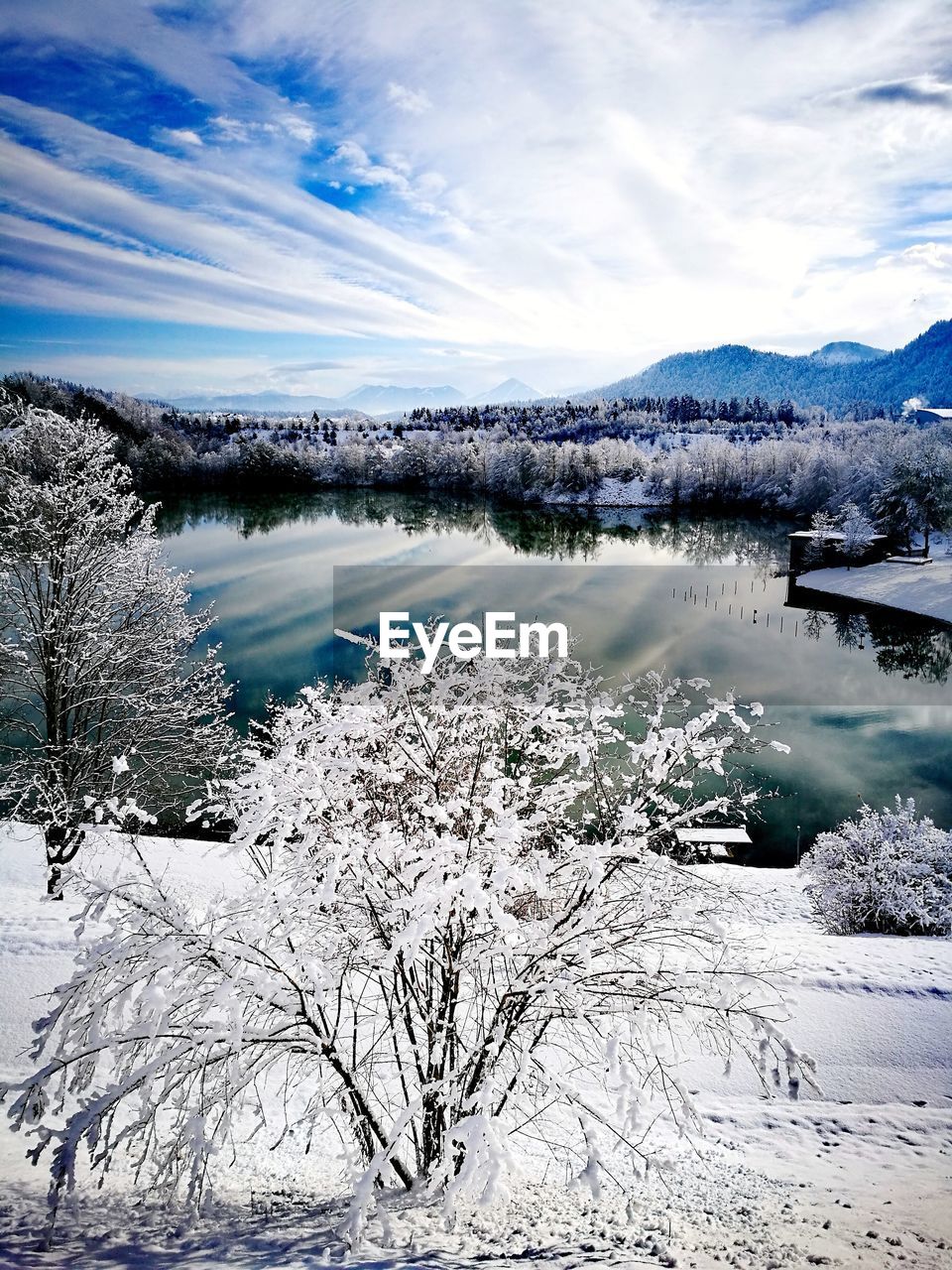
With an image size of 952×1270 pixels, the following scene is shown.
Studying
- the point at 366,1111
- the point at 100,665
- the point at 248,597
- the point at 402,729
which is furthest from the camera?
the point at 248,597

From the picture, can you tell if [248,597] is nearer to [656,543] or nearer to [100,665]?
[100,665]

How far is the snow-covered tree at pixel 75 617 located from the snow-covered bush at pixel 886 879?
11.3 metres

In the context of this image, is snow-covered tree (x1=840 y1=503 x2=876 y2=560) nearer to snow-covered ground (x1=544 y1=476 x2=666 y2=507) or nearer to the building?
the building

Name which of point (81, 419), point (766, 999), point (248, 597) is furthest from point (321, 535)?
point (766, 999)

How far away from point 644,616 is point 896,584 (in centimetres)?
1806

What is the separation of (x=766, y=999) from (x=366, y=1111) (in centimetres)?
565

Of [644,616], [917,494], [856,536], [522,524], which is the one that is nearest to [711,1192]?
[644,616]

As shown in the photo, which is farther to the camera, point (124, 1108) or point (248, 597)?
point (248, 597)

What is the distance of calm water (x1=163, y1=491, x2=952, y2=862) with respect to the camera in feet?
75.2

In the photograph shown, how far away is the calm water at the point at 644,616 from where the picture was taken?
75.2 ft

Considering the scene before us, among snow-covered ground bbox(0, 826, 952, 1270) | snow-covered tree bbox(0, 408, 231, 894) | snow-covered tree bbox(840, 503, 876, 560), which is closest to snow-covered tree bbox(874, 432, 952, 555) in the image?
snow-covered tree bbox(840, 503, 876, 560)

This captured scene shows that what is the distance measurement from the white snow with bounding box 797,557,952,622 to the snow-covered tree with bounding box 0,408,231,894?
133 ft

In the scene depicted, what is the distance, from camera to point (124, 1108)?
20.4ft

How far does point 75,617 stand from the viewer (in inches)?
413
